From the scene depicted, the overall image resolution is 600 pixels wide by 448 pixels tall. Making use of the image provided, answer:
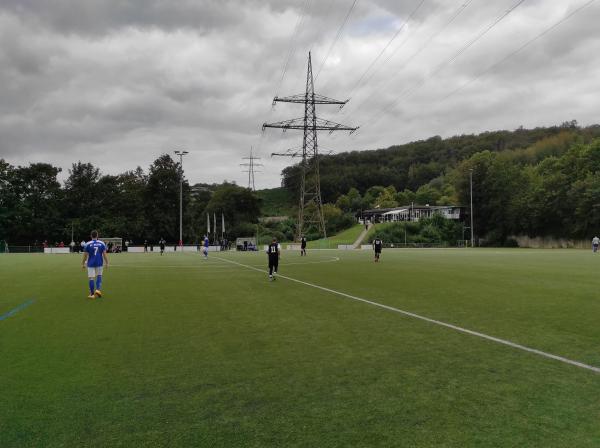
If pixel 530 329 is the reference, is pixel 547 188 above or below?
above

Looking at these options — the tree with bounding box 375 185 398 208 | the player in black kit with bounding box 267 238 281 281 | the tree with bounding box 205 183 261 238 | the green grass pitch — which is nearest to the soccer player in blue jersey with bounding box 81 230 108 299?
the green grass pitch

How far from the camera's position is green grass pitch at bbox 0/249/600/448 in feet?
14.2

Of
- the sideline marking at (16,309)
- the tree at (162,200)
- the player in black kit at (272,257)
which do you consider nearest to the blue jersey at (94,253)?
the sideline marking at (16,309)

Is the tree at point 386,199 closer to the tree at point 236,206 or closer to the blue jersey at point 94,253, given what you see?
the tree at point 236,206

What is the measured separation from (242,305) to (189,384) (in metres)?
6.81

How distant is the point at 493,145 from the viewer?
182 meters

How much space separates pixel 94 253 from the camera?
564 inches

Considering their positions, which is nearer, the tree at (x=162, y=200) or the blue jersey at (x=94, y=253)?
the blue jersey at (x=94, y=253)

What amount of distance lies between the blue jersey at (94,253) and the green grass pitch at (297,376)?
2.03m

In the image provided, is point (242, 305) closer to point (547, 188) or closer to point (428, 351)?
point (428, 351)

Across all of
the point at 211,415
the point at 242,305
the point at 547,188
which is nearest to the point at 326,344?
the point at 211,415

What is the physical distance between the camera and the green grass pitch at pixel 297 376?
432 centimetres

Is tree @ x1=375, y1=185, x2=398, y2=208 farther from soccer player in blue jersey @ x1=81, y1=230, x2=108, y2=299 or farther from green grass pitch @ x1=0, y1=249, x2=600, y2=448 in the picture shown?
green grass pitch @ x1=0, y1=249, x2=600, y2=448

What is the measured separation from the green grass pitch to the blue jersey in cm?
203
